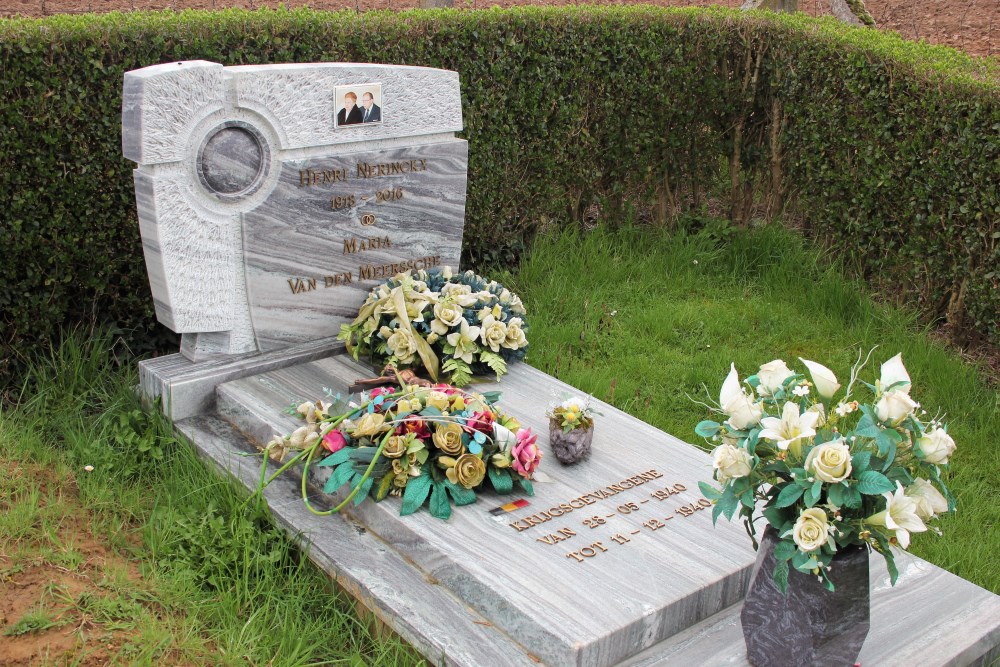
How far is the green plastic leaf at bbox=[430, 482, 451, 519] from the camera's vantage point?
317cm

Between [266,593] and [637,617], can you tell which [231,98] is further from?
[637,617]

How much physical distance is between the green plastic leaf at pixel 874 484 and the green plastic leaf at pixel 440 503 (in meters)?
1.33

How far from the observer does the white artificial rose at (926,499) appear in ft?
7.96

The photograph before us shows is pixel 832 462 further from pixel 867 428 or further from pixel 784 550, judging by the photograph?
pixel 784 550

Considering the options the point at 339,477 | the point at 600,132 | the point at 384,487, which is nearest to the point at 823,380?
the point at 384,487

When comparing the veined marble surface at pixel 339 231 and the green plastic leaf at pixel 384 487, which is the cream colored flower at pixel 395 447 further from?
the veined marble surface at pixel 339 231

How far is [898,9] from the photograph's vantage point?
11.7m

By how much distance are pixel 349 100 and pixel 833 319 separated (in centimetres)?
281

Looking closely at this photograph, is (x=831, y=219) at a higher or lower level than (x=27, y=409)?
higher

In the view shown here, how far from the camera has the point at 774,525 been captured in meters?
2.46

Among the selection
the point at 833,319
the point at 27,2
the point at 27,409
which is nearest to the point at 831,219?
the point at 833,319

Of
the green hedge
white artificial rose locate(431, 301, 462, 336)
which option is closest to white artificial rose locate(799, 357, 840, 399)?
white artificial rose locate(431, 301, 462, 336)

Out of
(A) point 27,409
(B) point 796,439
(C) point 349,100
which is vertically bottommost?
(A) point 27,409

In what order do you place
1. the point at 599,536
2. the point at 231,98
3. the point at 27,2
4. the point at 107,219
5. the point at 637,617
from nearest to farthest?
the point at 637,617
the point at 599,536
the point at 231,98
the point at 107,219
the point at 27,2
